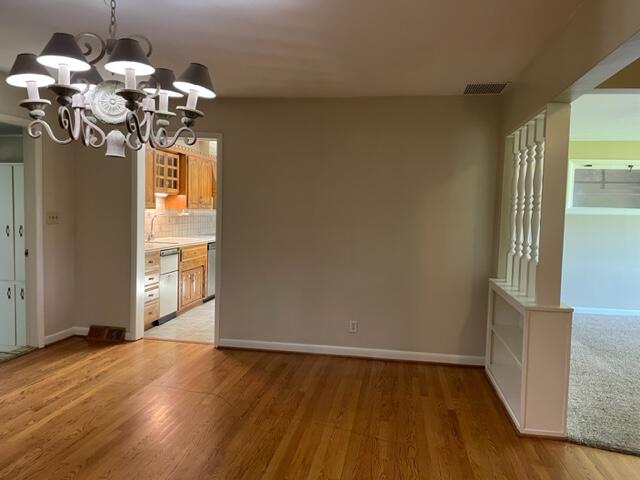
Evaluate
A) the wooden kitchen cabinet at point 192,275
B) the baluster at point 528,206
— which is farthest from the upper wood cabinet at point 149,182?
the baluster at point 528,206

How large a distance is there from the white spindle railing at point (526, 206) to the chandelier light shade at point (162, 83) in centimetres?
222

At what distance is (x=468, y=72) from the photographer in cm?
326

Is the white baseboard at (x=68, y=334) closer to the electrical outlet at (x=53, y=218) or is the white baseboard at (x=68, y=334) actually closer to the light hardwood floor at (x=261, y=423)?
the light hardwood floor at (x=261, y=423)

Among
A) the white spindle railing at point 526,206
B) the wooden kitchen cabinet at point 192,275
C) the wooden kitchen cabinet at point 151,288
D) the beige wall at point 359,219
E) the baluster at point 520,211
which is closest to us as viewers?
the white spindle railing at point 526,206

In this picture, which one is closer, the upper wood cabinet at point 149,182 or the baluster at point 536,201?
the baluster at point 536,201

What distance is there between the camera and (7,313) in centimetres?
429

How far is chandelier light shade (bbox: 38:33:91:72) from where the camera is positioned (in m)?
1.81

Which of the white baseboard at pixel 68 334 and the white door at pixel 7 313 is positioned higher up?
the white door at pixel 7 313

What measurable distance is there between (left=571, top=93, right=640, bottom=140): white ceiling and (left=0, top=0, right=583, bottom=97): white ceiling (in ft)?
4.24

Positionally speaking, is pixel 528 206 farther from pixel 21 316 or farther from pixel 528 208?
pixel 21 316

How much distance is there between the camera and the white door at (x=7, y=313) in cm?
427

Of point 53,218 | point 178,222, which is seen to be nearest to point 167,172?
point 178,222

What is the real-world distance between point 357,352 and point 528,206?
2.00 m

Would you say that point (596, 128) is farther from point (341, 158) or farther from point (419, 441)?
point (419, 441)
